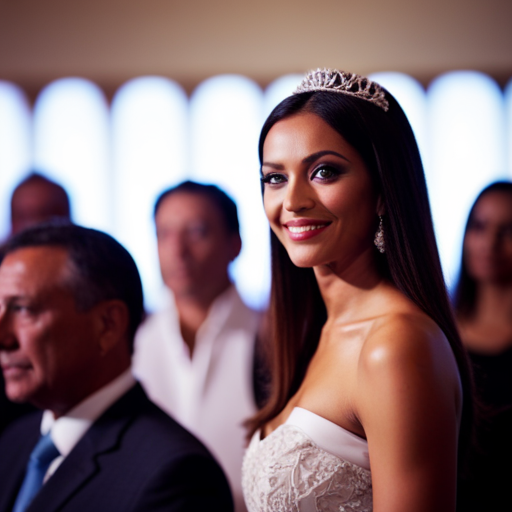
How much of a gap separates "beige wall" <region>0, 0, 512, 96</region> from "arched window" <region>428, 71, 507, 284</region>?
0.26m

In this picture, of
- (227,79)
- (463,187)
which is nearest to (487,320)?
(463,187)

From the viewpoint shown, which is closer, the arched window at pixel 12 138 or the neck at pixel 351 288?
the neck at pixel 351 288

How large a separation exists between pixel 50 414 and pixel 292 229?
106 centimetres

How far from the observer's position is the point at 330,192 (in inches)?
60.6

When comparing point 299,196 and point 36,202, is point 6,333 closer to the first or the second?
point 299,196

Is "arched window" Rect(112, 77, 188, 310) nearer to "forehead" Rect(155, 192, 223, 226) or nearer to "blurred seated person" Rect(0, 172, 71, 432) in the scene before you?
"blurred seated person" Rect(0, 172, 71, 432)

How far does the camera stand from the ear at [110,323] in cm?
198

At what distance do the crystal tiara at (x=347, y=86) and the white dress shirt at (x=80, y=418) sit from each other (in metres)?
1.04

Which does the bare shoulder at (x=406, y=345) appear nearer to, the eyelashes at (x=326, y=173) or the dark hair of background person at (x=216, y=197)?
the eyelashes at (x=326, y=173)

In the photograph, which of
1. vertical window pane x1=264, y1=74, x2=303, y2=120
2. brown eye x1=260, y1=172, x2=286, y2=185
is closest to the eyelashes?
brown eye x1=260, y1=172, x2=286, y2=185

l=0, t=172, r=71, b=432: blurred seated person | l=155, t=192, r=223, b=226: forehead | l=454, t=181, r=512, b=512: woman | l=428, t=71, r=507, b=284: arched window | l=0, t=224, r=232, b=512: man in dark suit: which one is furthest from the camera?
l=428, t=71, r=507, b=284: arched window

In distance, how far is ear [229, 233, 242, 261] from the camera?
343 cm

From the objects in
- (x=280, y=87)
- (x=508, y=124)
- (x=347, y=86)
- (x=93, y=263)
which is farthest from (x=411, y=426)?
(x=508, y=124)

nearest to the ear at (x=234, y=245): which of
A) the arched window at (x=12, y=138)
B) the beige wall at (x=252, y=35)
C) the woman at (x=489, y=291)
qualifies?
the woman at (x=489, y=291)
